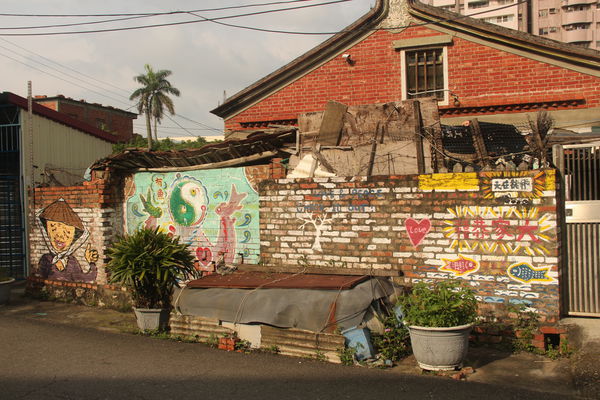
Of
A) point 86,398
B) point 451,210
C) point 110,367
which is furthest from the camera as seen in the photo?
point 451,210

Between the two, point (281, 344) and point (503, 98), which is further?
point (503, 98)

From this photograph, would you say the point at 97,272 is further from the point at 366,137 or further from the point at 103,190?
the point at 366,137

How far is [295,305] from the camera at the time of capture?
22.1 ft

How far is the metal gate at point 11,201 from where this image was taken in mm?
12797

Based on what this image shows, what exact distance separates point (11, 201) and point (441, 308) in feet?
37.9

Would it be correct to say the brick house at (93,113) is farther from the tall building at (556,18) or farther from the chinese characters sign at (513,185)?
the tall building at (556,18)

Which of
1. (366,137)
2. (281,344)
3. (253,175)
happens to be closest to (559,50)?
A: (366,137)

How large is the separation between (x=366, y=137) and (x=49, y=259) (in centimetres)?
742

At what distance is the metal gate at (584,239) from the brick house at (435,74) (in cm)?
524

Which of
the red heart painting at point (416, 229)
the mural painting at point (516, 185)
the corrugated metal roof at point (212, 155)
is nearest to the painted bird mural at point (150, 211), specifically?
the corrugated metal roof at point (212, 155)

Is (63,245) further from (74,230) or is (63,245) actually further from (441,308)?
(441,308)

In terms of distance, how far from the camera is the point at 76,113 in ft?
112

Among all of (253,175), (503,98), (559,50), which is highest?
(559,50)

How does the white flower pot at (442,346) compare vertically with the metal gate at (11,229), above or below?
below
